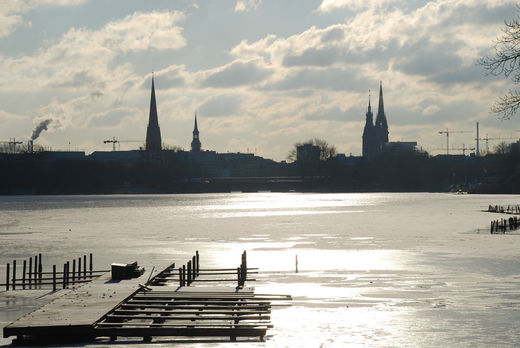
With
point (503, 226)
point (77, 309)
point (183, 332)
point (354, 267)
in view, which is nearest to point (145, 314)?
point (77, 309)

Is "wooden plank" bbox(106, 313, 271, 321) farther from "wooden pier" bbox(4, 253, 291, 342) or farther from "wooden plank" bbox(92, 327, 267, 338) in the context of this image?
"wooden plank" bbox(92, 327, 267, 338)

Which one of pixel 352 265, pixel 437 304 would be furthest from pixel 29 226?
pixel 437 304

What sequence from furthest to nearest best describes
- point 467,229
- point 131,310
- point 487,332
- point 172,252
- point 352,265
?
point 467,229
point 172,252
point 352,265
point 131,310
point 487,332

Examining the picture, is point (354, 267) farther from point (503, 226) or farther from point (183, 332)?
point (503, 226)

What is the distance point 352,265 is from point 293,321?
21.6 meters

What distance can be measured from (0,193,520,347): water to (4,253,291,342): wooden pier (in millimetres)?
1199

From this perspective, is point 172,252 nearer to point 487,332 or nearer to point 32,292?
point 32,292

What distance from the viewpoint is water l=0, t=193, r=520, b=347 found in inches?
1235

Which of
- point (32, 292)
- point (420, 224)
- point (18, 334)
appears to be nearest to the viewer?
point (18, 334)

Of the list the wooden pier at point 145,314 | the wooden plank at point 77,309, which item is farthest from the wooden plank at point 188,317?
the wooden plank at point 77,309

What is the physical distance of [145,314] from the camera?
34531mm

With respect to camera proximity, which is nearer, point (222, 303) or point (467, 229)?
point (222, 303)

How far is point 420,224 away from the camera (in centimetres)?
10481

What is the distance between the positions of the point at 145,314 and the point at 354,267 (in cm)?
2144
